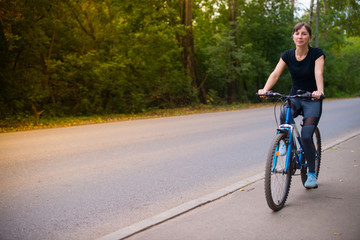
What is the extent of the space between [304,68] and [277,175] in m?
1.40

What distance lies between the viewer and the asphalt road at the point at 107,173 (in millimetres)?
4066

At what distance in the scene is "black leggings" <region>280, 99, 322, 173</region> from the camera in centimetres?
437

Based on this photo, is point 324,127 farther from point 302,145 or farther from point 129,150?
point 302,145

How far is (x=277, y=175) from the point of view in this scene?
4.06 m

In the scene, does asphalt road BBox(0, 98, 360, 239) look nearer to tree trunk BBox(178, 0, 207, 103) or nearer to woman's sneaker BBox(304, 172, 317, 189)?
woman's sneaker BBox(304, 172, 317, 189)

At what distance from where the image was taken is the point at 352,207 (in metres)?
4.04

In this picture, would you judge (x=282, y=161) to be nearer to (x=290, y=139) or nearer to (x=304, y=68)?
(x=290, y=139)

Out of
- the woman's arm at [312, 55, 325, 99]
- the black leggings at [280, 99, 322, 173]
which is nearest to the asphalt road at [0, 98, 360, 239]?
the black leggings at [280, 99, 322, 173]

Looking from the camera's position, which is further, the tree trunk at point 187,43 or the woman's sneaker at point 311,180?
the tree trunk at point 187,43

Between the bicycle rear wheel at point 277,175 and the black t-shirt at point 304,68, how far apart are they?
0.83 metres

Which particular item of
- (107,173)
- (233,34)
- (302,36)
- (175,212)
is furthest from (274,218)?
(233,34)

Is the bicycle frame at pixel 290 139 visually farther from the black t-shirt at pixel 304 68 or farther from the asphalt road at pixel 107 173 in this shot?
the asphalt road at pixel 107 173

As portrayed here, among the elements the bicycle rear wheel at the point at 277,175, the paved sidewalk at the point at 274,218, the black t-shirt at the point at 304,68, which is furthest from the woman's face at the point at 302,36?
the paved sidewalk at the point at 274,218

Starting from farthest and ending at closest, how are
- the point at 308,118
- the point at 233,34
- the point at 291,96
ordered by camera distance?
1. the point at 233,34
2. the point at 308,118
3. the point at 291,96
